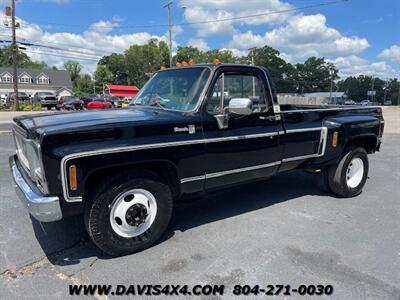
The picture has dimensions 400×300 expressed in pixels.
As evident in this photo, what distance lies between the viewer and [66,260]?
361cm

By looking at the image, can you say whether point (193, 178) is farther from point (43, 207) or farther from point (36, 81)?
point (36, 81)

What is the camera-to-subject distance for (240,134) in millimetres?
4238

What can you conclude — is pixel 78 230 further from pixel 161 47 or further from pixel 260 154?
pixel 161 47

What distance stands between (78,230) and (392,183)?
567cm

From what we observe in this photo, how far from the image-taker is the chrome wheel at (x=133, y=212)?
356cm

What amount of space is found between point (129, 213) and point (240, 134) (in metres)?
1.59

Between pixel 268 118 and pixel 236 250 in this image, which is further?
pixel 268 118

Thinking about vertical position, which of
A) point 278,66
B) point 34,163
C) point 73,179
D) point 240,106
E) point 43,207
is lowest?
point 43,207

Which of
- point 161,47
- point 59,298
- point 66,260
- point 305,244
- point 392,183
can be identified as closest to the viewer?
point 59,298

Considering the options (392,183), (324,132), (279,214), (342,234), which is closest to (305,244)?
(342,234)

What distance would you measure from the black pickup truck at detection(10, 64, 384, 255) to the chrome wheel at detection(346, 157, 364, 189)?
647 millimetres

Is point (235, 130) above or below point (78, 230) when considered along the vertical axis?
above

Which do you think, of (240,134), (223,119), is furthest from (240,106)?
(240,134)

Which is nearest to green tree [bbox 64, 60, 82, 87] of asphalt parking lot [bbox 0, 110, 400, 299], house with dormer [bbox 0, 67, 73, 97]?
house with dormer [bbox 0, 67, 73, 97]
